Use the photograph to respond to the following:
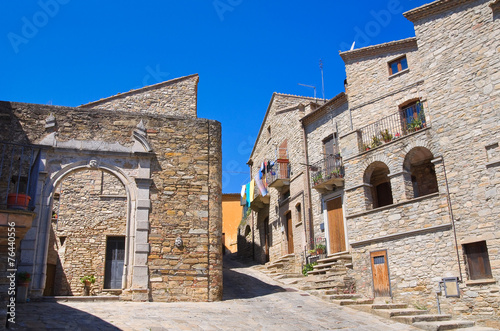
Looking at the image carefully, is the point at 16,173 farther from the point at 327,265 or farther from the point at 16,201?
the point at 327,265

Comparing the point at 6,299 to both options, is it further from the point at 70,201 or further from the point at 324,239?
the point at 324,239

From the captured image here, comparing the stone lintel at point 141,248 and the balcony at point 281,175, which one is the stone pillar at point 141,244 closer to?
the stone lintel at point 141,248

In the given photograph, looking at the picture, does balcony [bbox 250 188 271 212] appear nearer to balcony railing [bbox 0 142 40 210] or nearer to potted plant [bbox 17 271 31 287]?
balcony railing [bbox 0 142 40 210]

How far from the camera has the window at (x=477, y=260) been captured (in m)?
12.6

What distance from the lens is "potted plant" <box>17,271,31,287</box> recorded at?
37.5ft

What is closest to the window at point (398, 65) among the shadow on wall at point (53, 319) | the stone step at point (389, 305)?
the stone step at point (389, 305)

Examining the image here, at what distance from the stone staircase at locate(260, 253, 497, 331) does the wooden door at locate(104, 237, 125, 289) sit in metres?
5.89

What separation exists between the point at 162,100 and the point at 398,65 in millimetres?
10241

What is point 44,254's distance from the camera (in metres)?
12.2

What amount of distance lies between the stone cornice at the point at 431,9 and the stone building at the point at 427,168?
0.11 ft

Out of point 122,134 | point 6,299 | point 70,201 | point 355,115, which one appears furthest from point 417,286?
point 70,201

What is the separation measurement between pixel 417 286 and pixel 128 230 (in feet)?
27.1

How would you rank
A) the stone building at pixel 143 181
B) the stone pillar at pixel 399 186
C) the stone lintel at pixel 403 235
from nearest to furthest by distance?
the stone building at pixel 143 181 → the stone lintel at pixel 403 235 → the stone pillar at pixel 399 186

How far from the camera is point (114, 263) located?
17.8 meters
